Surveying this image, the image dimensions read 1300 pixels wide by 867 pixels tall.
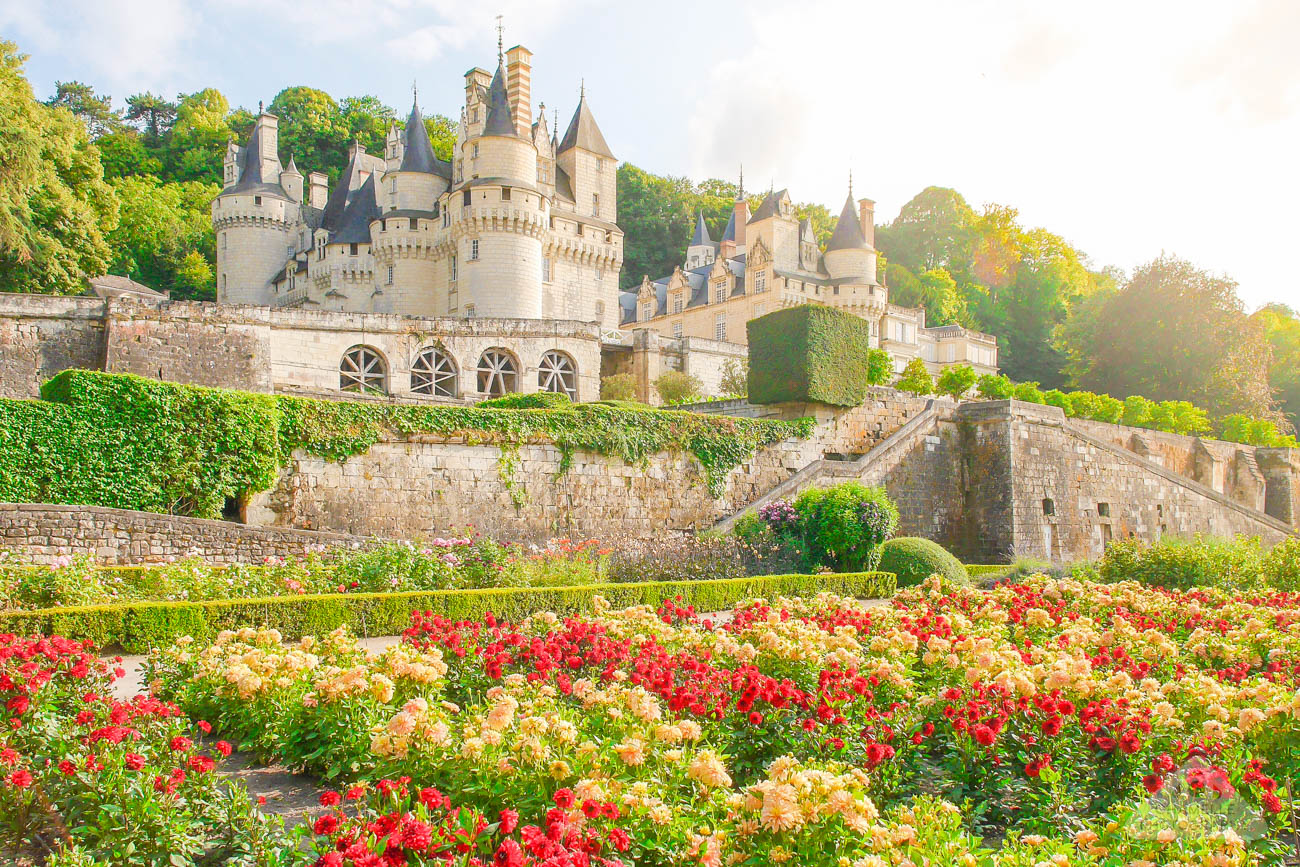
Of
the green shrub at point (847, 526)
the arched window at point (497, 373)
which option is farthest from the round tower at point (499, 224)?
the green shrub at point (847, 526)

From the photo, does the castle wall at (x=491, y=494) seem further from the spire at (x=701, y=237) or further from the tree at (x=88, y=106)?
the tree at (x=88, y=106)

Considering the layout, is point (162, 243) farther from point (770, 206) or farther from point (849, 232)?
point (849, 232)

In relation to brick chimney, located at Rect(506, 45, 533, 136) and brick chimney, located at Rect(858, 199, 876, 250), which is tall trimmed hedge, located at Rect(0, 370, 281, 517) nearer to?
brick chimney, located at Rect(506, 45, 533, 136)

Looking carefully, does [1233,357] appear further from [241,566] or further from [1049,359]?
[241,566]

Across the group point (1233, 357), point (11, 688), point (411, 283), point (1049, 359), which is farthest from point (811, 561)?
point (1049, 359)

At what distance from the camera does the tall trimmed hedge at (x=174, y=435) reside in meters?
12.5

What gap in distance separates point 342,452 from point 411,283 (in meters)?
23.6

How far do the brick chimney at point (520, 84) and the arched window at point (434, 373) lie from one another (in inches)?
517

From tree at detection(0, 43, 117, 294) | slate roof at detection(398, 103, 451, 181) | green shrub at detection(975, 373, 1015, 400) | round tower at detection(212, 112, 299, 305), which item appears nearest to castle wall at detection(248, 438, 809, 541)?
tree at detection(0, 43, 117, 294)

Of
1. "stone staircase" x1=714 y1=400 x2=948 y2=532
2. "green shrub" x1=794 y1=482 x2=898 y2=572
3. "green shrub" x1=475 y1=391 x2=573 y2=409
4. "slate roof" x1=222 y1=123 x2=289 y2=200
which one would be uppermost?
"slate roof" x1=222 y1=123 x2=289 y2=200

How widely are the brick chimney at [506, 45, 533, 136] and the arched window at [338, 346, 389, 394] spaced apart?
45.9 feet

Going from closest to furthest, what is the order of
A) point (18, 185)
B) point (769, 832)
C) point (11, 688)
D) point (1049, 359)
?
point (769, 832) → point (11, 688) → point (18, 185) → point (1049, 359)

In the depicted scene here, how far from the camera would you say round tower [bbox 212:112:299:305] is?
146 ft

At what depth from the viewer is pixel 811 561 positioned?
15.9 meters
